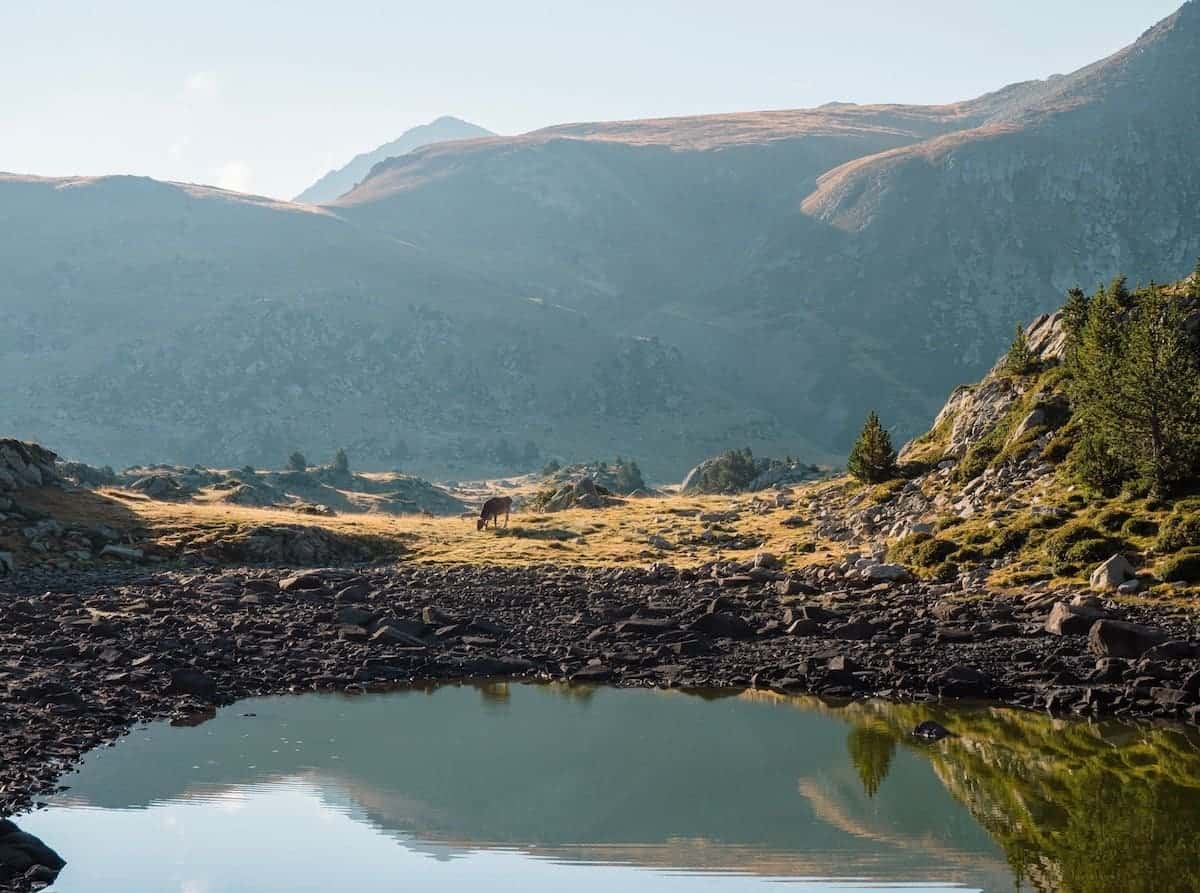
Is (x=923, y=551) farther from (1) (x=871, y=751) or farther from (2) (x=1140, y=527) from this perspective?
(1) (x=871, y=751)

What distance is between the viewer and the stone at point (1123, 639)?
1451 inches

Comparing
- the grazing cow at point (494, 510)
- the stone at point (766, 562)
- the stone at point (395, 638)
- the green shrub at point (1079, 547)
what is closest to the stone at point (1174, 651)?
the green shrub at point (1079, 547)

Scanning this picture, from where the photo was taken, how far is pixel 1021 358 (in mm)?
75562

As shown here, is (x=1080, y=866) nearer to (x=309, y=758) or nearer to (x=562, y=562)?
(x=309, y=758)

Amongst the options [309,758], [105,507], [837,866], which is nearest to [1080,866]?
[837,866]

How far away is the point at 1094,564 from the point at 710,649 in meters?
16.9

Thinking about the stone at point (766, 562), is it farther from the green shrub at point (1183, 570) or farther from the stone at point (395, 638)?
the stone at point (395, 638)

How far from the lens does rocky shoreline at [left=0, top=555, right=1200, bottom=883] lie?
33969 millimetres

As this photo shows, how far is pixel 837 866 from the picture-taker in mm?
24656

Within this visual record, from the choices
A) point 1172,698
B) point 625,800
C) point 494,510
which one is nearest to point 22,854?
point 625,800

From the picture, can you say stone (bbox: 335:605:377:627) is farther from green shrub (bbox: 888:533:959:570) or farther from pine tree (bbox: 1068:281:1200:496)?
pine tree (bbox: 1068:281:1200:496)

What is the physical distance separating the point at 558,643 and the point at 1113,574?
20.4 m

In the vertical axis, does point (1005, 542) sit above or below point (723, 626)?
above

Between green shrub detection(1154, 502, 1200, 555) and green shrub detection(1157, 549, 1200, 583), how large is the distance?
5.35 ft
